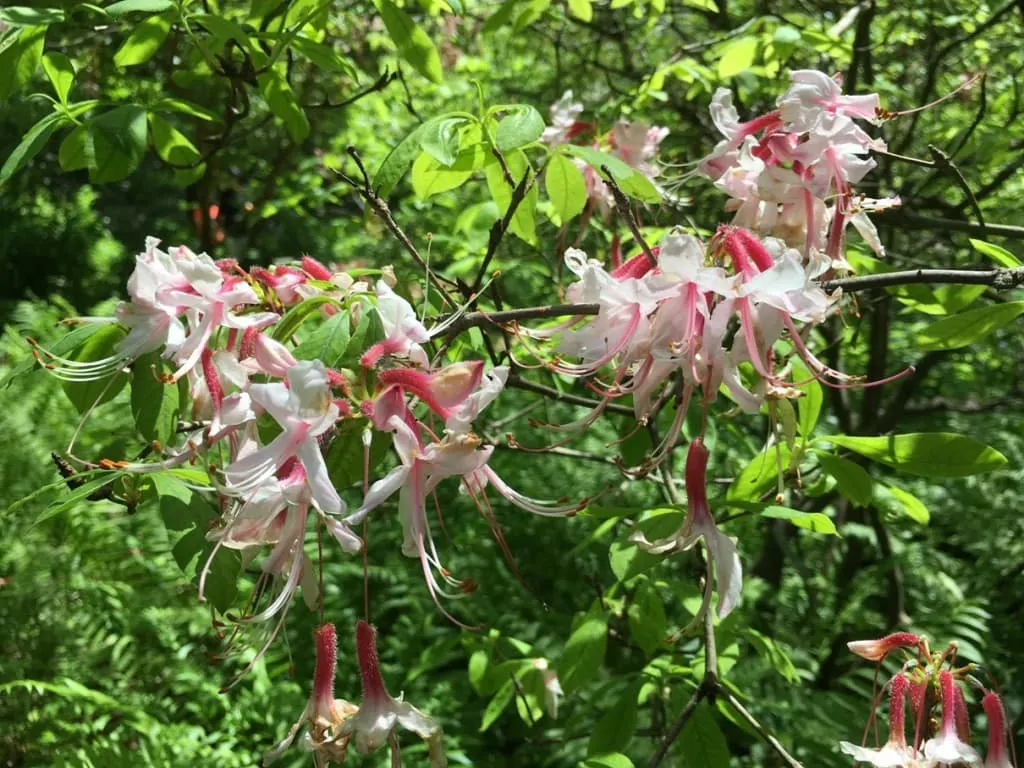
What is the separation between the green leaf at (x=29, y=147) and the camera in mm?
922

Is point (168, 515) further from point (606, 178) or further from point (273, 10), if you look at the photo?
point (273, 10)

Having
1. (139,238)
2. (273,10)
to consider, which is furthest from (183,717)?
(139,238)

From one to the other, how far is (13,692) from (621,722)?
6.41 ft

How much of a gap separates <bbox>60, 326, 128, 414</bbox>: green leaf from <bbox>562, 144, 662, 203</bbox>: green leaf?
457 mm

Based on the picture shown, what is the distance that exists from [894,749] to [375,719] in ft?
1.60

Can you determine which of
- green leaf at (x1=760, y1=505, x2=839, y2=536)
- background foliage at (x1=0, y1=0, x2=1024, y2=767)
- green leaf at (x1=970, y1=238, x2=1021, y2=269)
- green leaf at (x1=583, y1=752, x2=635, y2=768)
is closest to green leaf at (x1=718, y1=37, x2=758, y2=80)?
background foliage at (x1=0, y1=0, x2=1024, y2=767)

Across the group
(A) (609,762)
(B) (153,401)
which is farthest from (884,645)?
(B) (153,401)

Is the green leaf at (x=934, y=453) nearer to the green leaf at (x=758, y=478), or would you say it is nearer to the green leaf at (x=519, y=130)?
the green leaf at (x=758, y=478)

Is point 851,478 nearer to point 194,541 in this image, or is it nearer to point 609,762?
point 609,762

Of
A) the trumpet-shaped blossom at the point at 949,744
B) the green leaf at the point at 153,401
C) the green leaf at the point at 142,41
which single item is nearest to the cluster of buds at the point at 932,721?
the trumpet-shaped blossom at the point at 949,744

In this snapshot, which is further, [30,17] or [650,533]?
[30,17]

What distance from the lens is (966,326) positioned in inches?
35.6

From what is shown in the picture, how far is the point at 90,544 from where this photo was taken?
2873 millimetres

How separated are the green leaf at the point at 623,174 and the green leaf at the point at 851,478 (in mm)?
302
